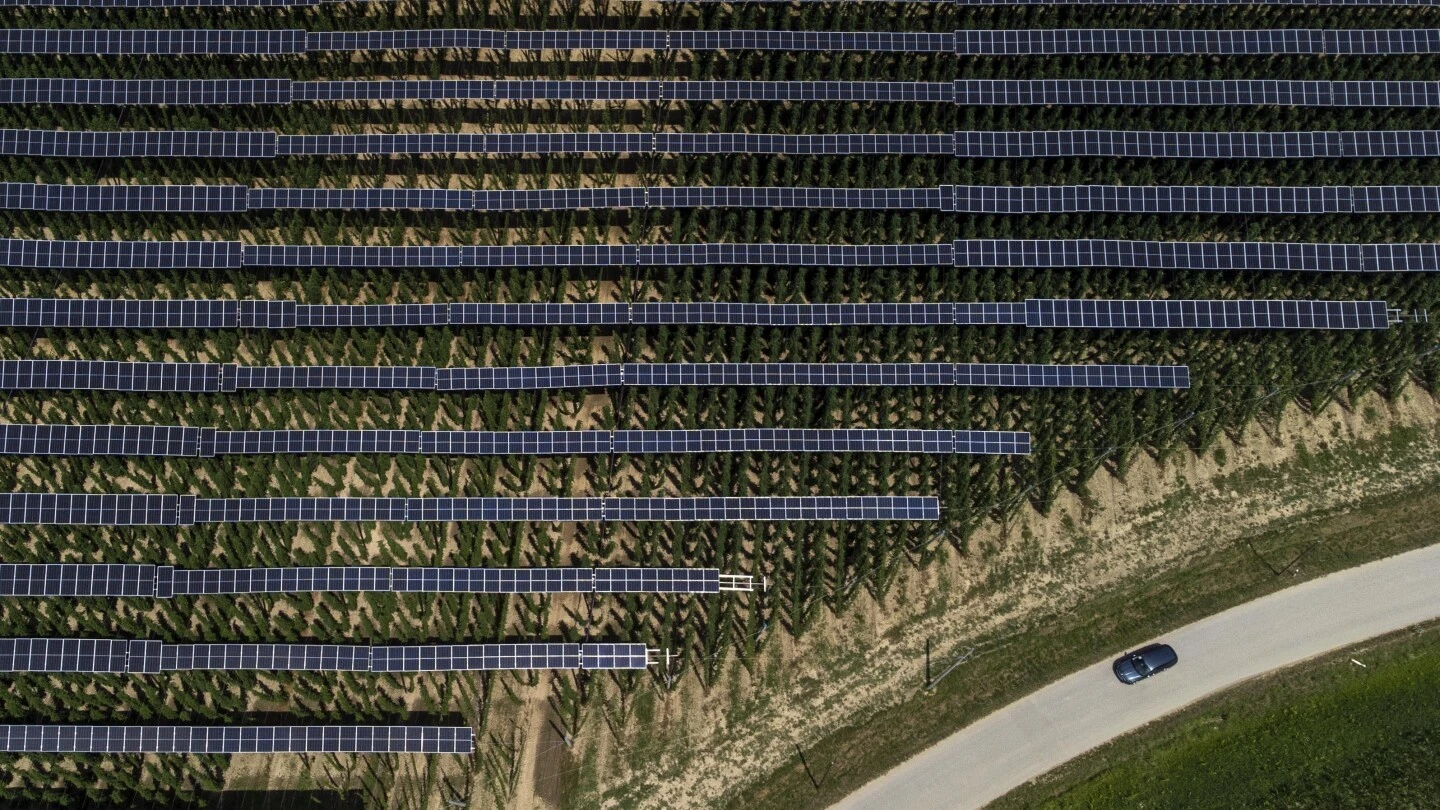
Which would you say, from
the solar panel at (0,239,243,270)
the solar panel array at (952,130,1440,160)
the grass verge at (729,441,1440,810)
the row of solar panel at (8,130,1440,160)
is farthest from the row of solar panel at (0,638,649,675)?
the solar panel array at (952,130,1440,160)

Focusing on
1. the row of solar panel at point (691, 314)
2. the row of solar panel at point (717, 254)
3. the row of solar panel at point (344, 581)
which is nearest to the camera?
the row of solar panel at point (344, 581)

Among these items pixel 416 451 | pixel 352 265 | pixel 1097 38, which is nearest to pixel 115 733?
pixel 416 451

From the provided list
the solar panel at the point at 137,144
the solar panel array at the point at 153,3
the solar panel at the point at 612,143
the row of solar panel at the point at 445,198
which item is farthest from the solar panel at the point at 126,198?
the solar panel array at the point at 153,3

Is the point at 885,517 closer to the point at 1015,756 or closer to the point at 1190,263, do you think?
the point at 1015,756

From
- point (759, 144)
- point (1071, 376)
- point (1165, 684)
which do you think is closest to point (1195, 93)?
point (1071, 376)

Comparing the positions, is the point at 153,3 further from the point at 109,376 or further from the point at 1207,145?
the point at 1207,145

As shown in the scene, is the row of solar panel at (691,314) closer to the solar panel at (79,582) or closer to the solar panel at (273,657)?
the solar panel at (79,582)
